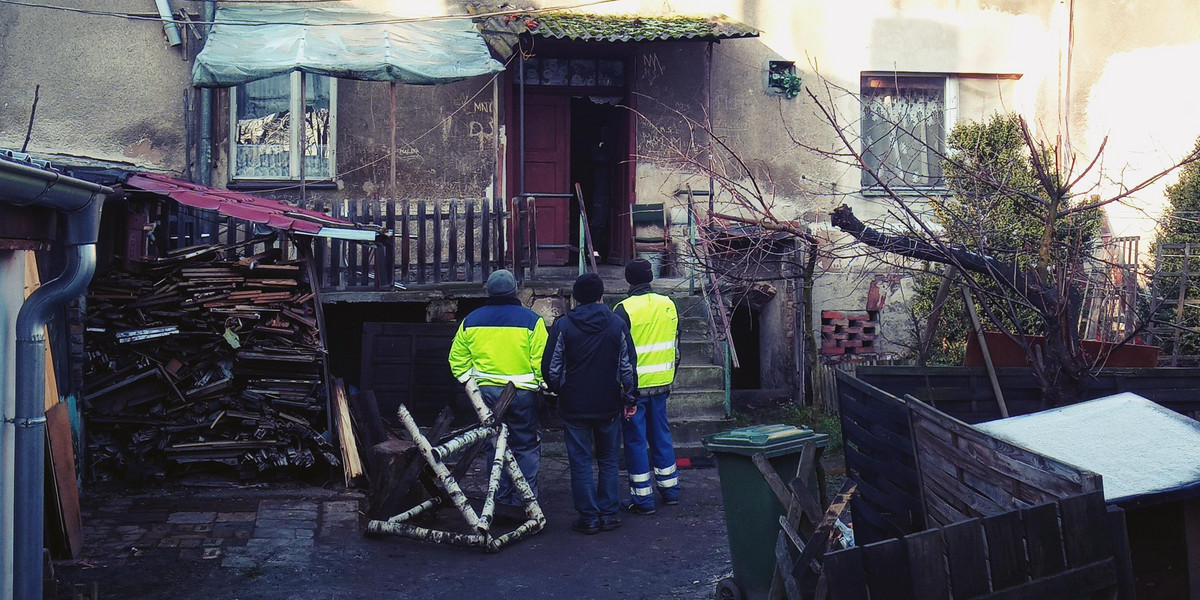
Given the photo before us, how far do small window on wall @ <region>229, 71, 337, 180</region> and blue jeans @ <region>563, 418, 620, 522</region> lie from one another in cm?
606

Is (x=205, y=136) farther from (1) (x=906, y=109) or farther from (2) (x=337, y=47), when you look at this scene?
(1) (x=906, y=109)

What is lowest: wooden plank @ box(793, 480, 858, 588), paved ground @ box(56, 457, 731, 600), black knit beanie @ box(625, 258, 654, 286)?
paved ground @ box(56, 457, 731, 600)

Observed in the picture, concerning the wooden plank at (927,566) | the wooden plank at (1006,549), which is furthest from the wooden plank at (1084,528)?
the wooden plank at (927,566)

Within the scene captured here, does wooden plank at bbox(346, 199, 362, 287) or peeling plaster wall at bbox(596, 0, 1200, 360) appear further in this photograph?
peeling plaster wall at bbox(596, 0, 1200, 360)

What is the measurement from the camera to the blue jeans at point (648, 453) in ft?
25.7

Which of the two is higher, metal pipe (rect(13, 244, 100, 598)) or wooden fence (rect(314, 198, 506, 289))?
wooden fence (rect(314, 198, 506, 289))

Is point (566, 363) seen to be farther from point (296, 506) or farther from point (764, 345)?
point (764, 345)

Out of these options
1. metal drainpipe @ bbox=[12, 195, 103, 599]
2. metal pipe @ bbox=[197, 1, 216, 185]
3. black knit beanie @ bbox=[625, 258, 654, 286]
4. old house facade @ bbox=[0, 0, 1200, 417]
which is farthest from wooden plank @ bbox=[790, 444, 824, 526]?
metal pipe @ bbox=[197, 1, 216, 185]

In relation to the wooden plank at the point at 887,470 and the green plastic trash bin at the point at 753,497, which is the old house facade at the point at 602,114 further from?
the wooden plank at the point at 887,470

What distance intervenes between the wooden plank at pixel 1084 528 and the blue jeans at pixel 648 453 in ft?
15.5

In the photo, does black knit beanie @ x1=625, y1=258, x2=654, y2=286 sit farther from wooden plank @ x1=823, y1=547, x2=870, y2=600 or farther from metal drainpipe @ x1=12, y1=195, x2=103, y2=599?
wooden plank @ x1=823, y1=547, x2=870, y2=600

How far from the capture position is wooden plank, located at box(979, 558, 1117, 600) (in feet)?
10.5

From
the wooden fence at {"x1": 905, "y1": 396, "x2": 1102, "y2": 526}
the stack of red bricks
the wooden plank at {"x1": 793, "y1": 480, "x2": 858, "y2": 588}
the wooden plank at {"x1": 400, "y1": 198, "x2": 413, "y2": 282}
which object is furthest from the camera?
the stack of red bricks

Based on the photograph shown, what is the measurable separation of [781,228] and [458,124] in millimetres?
6564
